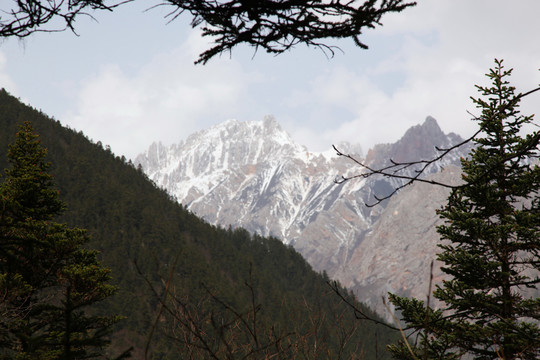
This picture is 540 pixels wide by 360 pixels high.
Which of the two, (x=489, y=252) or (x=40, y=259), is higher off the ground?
(x=489, y=252)

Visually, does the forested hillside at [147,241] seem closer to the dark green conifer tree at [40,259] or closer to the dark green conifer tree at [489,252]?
the dark green conifer tree at [40,259]

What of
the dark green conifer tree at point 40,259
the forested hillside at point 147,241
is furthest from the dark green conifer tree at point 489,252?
the forested hillside at point 147,241

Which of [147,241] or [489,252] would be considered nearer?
[489,252]

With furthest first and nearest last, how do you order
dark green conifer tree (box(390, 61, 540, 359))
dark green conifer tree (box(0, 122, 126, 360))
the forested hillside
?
the forested hillside → dark green conifer tree (box(0, 122, 126, 360)) → dark green conifer tree (box(390, 61, 540, 359))

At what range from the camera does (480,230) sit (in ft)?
31.3

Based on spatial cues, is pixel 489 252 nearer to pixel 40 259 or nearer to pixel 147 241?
pixel 40 259

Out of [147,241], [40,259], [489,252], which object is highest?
[147,241]

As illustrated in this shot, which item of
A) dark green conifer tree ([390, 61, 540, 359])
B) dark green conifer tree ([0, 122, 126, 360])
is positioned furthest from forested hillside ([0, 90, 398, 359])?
dark green conifer tree ([390, 61, 540, 359])

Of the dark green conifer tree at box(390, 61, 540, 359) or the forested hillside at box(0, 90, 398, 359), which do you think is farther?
the forested hillside at box(0, 90, 398, 359)

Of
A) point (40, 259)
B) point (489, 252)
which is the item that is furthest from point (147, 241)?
point (489, 252)

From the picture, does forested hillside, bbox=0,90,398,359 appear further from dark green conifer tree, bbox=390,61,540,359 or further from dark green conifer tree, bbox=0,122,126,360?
dark green conifer tree, bbox=390,61,540,359

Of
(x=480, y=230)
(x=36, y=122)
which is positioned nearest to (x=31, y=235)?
(x=480, y=230)

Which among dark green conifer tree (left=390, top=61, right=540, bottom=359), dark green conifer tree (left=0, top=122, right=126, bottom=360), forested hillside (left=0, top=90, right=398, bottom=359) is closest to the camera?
dark green conifer tree (left=390, top=61, right=540, bottom=359)

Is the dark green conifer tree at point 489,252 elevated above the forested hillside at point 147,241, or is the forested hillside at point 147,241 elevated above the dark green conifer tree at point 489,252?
the forested hillside at point 147,241
